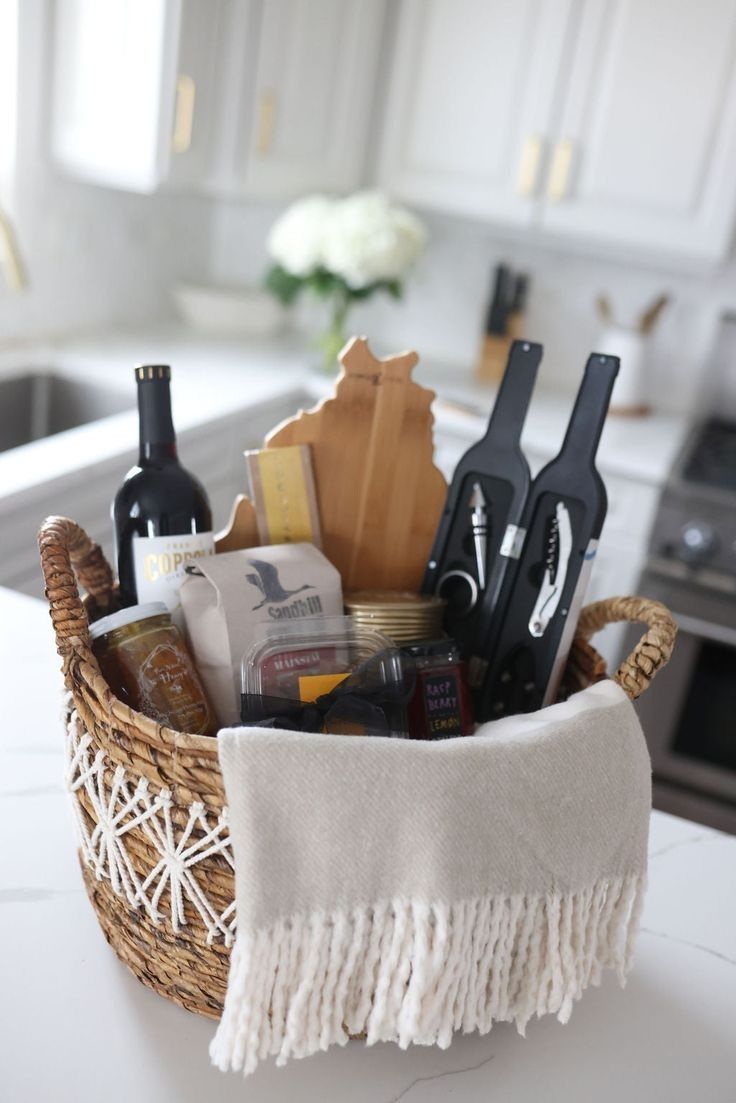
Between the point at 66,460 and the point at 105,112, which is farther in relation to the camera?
the point at 105,112

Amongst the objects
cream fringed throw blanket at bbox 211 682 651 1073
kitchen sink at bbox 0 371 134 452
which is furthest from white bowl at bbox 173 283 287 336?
cream fringed throw blanket at bbox 211 682 651 1073

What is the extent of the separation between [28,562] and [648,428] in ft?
5.10

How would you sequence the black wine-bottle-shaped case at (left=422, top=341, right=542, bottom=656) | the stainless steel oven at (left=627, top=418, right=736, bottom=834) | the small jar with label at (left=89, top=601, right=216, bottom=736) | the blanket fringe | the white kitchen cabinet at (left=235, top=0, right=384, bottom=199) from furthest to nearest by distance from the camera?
the white kitchen cabinet at (left=235, top=0, right=384, bottom=199), the stainless steel oven at (left=627, top=418, right=736, bottom=834), the black wine-bottle-shaped case at (left=422, top=341, right=542, bottom=656), the small jar with label at (left=89, top=601, right=216, bottom=736), the blanket fringe

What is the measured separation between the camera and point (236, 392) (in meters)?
2.10

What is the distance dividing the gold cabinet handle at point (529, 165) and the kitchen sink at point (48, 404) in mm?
1049

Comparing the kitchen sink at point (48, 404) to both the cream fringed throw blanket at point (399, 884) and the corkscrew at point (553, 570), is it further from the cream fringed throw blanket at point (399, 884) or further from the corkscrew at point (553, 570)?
the cream fringed throw blanket at point (399, 884)

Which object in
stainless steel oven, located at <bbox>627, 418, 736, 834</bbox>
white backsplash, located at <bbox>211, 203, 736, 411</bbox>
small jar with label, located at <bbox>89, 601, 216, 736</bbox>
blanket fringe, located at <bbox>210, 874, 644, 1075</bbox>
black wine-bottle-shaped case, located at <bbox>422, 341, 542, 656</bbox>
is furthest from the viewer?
white backsplash, located at <bbox>211, 203, 736, 411</bbox>

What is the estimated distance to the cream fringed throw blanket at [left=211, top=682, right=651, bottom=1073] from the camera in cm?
45

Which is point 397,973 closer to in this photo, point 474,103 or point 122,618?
point 122,618

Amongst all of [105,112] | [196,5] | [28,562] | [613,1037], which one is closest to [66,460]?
[28,562]

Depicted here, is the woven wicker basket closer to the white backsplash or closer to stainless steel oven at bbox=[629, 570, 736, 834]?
stainless steel oven at bbox=[629, 570, 736, 834]

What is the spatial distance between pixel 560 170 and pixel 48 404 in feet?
Result: 4.23

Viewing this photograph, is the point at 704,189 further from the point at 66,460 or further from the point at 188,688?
the point at 188,688

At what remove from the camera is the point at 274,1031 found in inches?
18.1
